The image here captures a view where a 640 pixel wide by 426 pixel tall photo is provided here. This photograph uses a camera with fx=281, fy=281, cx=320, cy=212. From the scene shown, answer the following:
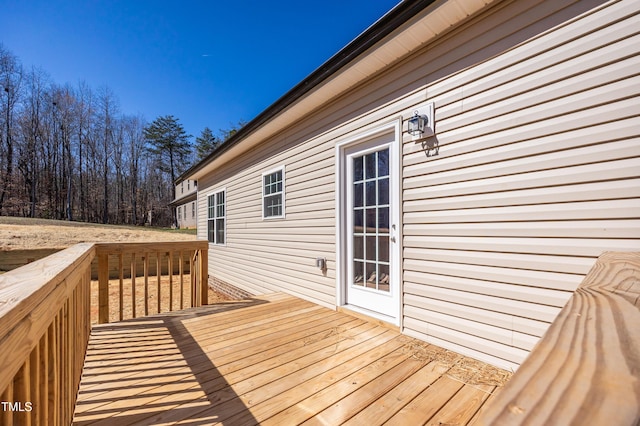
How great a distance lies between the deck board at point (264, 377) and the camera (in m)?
1.68

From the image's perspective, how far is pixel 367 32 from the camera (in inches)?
109

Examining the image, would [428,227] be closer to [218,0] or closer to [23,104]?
[218,0]

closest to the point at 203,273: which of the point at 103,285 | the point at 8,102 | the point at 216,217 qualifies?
the point at 103,285

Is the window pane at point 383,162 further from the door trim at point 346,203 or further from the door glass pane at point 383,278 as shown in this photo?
the door glass pane at point 383,278

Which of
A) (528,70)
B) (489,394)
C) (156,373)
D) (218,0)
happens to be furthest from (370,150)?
(218,0)

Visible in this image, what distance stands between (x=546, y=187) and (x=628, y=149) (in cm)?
44

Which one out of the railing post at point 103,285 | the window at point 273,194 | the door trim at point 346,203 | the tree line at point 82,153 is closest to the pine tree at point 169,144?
the tree line at point 82,153

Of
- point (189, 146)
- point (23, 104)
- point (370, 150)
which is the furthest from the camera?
point (189, 146)

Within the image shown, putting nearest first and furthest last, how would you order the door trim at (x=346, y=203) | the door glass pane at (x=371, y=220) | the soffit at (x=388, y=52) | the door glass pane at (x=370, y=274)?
1. the soffit at (x=388, y=52)
2. the door trim at (x=346, y=203)
3. the door glass pane at (x=371, y=220)
4. the door glass pane at (x=370, y=274)

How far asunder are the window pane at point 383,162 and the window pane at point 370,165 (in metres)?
0.08

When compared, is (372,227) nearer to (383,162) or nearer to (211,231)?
(383,162)

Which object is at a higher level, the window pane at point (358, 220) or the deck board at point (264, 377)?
the window pane at point (358, 220)

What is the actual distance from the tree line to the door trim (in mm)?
22293

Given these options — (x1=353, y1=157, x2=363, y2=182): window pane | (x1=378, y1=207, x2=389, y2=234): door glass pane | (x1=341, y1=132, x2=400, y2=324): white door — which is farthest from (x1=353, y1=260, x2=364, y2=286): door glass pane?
(x1=353, y1=157, x2=363, y2=182): window pane
